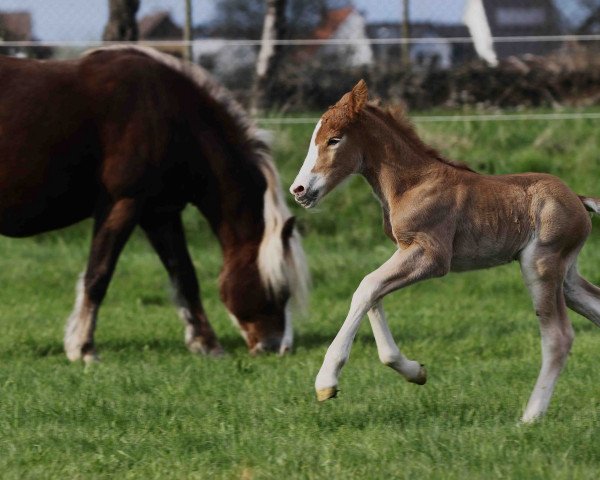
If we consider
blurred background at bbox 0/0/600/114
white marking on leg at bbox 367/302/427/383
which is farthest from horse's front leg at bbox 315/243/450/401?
blurred background at bbox 0/0/600/114

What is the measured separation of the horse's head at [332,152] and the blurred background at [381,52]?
8.30 m

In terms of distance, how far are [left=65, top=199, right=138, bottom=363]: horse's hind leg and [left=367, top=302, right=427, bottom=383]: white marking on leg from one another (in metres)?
3.02

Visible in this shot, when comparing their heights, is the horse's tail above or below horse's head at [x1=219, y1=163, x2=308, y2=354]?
above

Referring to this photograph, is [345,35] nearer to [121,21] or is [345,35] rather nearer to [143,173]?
[121,21]

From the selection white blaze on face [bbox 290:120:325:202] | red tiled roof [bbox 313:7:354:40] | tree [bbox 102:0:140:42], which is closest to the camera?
white blaze on face [bbox 290:120:325:202]

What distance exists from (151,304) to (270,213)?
2523 millimetres

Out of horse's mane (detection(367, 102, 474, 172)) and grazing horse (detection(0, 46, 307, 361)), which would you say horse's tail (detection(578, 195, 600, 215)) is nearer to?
horse's mane (detection(367, 102, 474, 172))

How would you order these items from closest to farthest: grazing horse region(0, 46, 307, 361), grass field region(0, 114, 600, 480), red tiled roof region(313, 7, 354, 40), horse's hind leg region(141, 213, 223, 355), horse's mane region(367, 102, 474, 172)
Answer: grass field region(0, 114, 600, 480), horse's mane region(367, 102, 474, 172), grazing horse region(0, 46, 307, 361), horse's hind leg region(141, 213, 223, 355), red tiled roof region(313, 7, 354, 40)

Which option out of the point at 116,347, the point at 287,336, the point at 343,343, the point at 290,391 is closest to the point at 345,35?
the point at 287,336

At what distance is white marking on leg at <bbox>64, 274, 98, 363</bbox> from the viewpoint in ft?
25.6

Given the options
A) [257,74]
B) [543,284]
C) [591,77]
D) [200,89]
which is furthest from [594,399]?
[591,77]

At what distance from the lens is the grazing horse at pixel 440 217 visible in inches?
201

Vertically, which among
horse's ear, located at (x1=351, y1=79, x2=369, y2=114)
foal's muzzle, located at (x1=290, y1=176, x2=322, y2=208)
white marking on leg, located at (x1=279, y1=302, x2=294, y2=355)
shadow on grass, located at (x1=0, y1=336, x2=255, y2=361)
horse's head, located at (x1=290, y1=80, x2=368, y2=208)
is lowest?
shadow on grass, located at (x1=0, y1=336, x2=255, y2=361)

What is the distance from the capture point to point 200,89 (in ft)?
27.2
